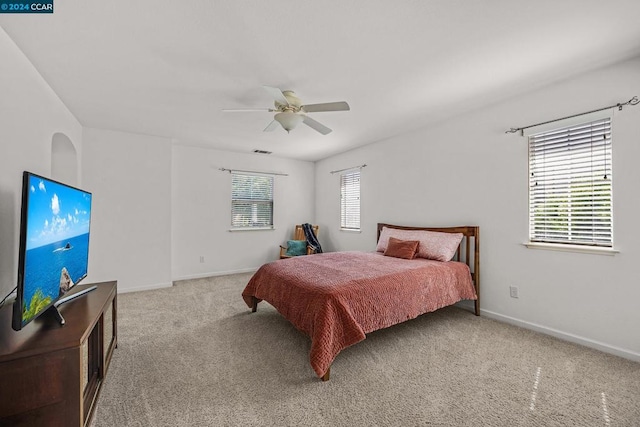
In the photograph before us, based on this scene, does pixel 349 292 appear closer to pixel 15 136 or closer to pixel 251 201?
pixel 15 136

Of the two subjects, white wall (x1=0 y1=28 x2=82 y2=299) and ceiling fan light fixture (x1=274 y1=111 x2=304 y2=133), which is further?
ceiling fan light fixture (x1=274 y1=111 x2=304 y2=133)

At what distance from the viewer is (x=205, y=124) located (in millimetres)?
3604

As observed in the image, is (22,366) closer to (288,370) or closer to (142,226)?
(288,370)

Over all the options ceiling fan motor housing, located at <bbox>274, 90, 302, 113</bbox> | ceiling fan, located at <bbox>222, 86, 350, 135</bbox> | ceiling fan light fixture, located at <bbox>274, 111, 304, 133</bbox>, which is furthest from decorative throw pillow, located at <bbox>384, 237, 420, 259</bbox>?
ceiling fan motor housing, located at <bbox>274, 90, 302, 113</bbox>

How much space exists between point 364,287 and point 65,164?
4.13 metres

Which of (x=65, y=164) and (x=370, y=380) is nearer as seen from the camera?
(x=370, y=380)

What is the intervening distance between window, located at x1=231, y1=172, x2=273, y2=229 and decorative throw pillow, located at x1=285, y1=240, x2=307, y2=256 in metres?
0.65

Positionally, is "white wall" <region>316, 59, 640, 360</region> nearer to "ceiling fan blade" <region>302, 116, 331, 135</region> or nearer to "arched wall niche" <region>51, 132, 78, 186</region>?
"ceiling fan blade" <region>302, 116, 331, 135</region>

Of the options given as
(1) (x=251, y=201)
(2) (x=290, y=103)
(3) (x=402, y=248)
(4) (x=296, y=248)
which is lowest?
(4) (x=296, y=248)

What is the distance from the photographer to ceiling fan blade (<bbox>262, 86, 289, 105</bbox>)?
2124mm

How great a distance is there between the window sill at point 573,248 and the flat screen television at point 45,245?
3.74 metres

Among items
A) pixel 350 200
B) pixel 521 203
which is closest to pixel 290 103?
pixel 521 203

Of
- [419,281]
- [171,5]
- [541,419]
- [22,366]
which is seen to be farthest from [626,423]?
[171,5]

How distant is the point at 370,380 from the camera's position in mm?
1889
